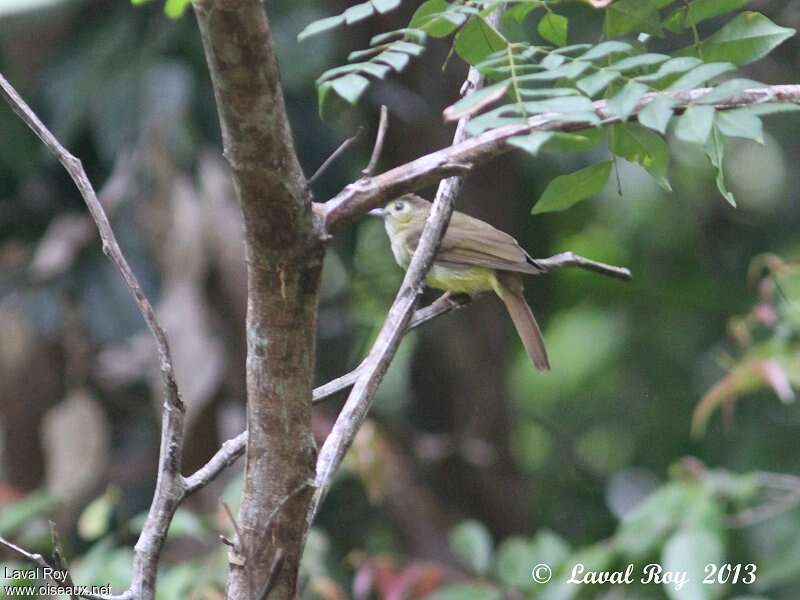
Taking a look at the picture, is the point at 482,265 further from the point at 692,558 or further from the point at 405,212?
the point at 692,558

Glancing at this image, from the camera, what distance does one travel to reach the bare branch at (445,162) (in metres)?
1.57

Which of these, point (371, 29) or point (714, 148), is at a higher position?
point (714, 148)

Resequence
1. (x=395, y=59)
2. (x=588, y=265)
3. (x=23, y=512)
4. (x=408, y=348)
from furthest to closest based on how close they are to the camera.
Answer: (x=408, y=348) < (x=23, y=512) < (x=588, y=265) < (x=395, y=59)

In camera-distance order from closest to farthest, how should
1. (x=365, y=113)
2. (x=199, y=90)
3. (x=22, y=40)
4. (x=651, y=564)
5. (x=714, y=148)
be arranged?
(x=714, y=148), (x=651, y=564), (x=199, y=90), (x=365, y=113), (x=22, y=40)

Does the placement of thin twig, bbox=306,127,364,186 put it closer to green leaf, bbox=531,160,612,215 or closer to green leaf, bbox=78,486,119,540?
green leaf, bbox=531,160,612,215

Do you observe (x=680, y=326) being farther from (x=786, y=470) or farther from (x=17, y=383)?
(x=17, y=383)

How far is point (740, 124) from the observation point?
154 cm

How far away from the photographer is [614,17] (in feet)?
5.98

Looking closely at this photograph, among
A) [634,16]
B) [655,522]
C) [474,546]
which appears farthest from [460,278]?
[634,16]

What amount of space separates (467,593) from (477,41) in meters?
2.02

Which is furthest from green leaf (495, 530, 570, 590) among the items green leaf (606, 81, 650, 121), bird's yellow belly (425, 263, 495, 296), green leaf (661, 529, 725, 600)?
green leaf (606, 81, 650, 121)

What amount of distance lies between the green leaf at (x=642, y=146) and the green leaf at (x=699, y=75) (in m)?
0.15

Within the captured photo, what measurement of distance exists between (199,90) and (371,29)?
3.33 feet

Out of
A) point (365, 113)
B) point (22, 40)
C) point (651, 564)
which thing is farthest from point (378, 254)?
point (651, 564)
